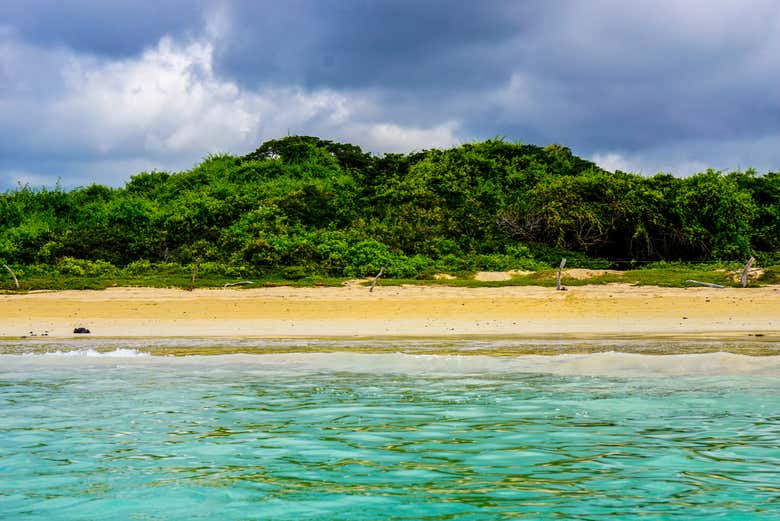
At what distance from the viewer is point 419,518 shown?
383cm

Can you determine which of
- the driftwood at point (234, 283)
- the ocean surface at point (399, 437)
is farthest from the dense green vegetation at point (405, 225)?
the ocean surface at point (399, 437)

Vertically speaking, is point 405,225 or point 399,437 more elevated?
point 405,225

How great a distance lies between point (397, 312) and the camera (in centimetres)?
1966

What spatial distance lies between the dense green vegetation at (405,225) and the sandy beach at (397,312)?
3.09 metres

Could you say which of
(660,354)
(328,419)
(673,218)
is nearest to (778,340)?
(660,354)

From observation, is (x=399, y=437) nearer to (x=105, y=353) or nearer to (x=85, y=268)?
(x=105, y=353)

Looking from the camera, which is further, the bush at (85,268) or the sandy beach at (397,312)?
the bush at (85,268)

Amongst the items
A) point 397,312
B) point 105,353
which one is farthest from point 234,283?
point 105,353

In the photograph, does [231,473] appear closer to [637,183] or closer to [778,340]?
[778,340]

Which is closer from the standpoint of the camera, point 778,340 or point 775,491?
point 775,491

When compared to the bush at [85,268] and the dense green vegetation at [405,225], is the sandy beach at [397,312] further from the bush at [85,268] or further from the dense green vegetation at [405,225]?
the bush at [85,268]

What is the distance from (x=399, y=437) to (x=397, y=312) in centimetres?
1370

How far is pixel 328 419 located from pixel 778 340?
960cm

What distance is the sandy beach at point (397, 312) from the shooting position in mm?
16688
